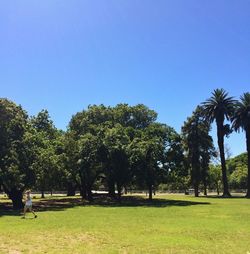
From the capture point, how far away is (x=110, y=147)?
1642 inches

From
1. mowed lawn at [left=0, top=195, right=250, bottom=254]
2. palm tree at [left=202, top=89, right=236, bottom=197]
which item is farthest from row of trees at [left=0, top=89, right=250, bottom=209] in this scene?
mowed lawn at [left=0, top=195, right=250, bottom=254]

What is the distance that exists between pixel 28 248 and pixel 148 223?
832 centimetres

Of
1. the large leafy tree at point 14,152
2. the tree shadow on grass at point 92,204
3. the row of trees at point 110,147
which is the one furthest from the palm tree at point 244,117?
the large leafy tree at point 14,152

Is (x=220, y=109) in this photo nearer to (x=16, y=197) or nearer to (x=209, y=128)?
(x=209, y=128)

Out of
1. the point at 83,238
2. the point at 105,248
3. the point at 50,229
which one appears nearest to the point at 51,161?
the point at 50,229

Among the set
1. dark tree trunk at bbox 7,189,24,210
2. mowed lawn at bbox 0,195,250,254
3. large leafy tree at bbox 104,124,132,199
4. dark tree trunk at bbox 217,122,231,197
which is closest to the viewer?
mowed lawn at bbox 0,195,250,254

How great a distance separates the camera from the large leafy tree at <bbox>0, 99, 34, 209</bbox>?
101 ft

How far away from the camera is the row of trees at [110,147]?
1310 inches

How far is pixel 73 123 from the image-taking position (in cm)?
5769

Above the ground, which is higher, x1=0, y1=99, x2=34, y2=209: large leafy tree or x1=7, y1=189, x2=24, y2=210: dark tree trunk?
x1=0, y1=99, x2=34, y2=209: large leafy tree

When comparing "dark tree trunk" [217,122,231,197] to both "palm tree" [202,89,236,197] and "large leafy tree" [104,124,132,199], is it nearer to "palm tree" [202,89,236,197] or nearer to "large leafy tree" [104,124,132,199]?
"palm tree" [202,89,236,197]

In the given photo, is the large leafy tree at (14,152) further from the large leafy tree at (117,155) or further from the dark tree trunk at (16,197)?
the large leafy tree at (117,155)

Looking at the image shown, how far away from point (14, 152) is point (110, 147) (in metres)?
11.9

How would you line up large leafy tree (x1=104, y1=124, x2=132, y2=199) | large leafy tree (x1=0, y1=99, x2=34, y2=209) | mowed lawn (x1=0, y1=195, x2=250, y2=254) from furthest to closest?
1. large leafy tree (x1=104, y1=124, x2=132, y2=199)
2. large leafy tree (x1=0, y1=99, x2=34, y2=209)
3. mowed lawn (x1=0, y1=195, x2=250, y2=254)
